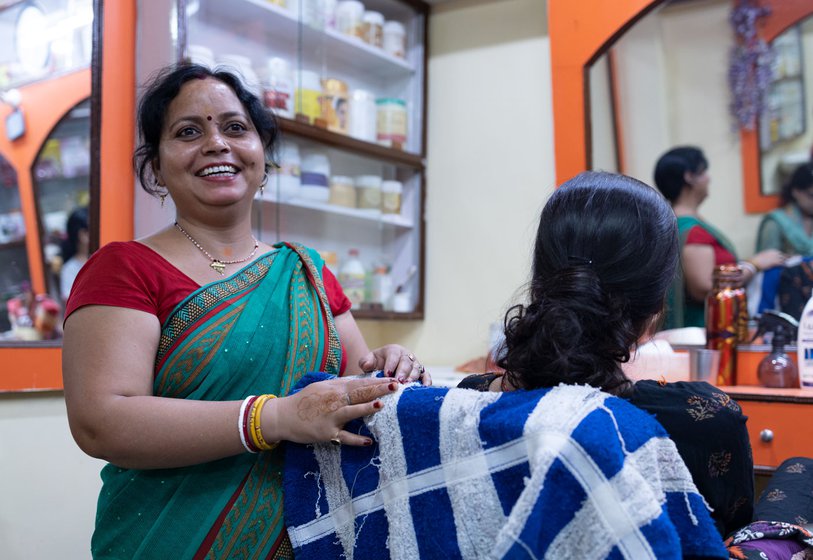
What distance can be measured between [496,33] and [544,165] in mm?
522

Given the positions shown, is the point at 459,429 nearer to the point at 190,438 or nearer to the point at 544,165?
the point at 190,438

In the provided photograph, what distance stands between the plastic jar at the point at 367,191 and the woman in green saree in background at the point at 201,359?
1.37m

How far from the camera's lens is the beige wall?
2.57 metres

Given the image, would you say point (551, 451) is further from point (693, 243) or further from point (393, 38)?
point (393, 38)

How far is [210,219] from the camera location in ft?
3.89

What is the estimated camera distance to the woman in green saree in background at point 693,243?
6.81ft

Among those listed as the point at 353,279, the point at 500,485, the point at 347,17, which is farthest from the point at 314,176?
the point at 500,485

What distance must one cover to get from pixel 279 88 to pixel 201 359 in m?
1.41

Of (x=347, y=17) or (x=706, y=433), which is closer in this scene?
(x=706, y=433)

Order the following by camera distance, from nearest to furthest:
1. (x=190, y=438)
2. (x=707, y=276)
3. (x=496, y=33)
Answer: (x=190, y=438)
(x=707, y=276)
(x=496, y=33)

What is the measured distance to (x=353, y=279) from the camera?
2.55m

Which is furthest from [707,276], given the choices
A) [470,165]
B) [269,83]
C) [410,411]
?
[410,411]

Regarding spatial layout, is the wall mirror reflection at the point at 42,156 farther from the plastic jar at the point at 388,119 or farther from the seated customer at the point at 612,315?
the seated customer at the point at 612,315

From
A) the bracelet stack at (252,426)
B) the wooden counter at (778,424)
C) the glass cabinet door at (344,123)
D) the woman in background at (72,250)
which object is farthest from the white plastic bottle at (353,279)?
the bracelet stack at (252,426)
